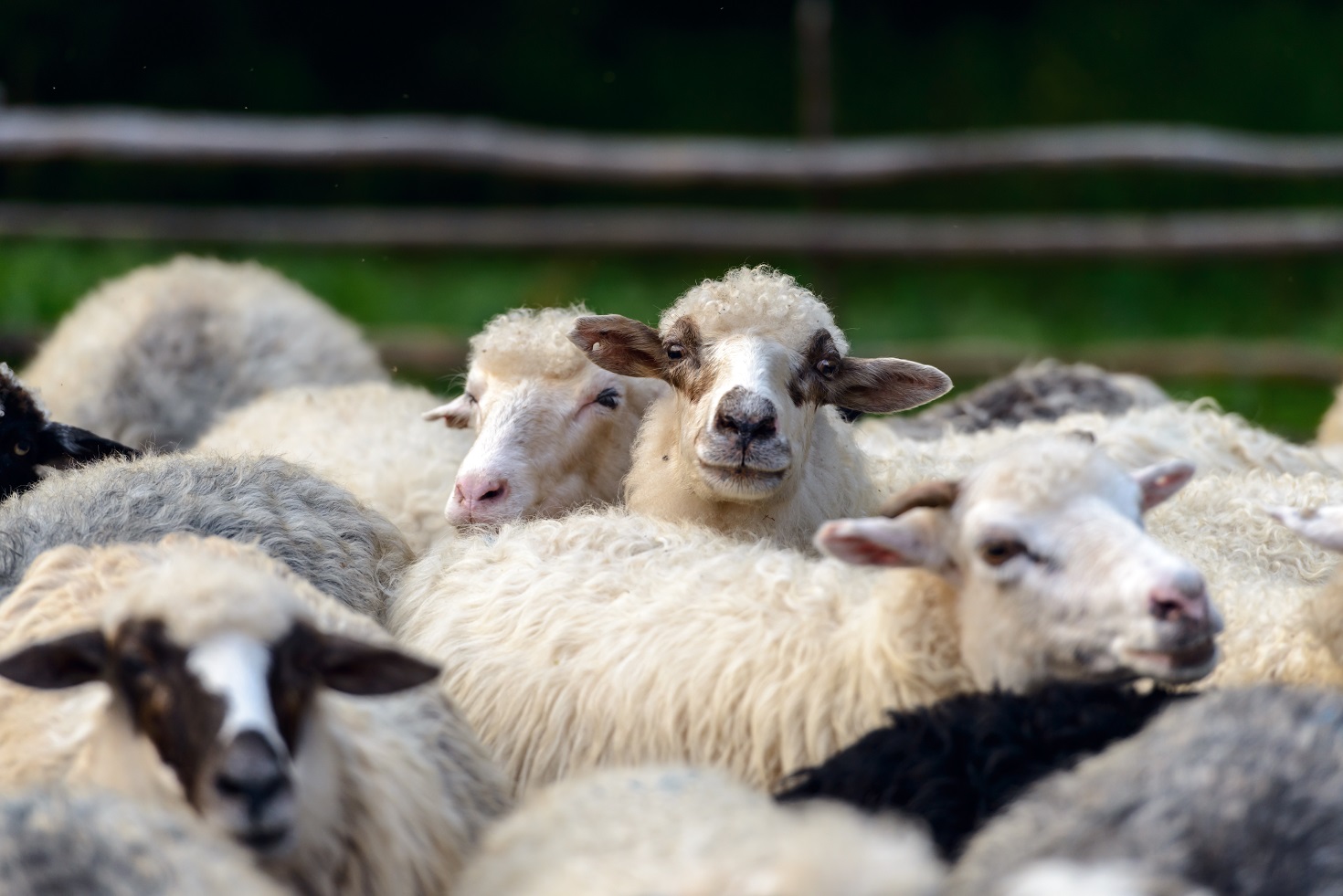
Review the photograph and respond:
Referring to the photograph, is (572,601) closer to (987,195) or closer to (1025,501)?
(1025,501)

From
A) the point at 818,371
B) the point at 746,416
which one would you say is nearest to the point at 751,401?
the point at 746,416

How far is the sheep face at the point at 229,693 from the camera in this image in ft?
8.00

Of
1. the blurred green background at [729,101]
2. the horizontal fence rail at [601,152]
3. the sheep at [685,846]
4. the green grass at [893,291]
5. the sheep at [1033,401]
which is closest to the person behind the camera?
the sheep at [685,846]

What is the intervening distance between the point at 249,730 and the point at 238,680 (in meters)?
0.10

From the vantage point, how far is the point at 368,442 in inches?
206

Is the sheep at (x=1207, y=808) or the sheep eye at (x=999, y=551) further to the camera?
the sheep eye at (x=999, y=551)

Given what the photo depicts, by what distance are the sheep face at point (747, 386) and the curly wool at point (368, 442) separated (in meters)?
0.79

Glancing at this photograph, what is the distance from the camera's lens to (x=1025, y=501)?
3.04 meters

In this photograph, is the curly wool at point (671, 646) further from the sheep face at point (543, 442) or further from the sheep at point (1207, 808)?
the sheep at point (1207, 808)

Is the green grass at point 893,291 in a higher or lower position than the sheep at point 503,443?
higher

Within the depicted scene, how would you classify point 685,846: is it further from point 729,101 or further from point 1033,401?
point 729,101

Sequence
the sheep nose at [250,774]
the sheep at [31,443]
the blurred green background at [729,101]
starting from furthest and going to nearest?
the blurred green background at [729,101] → the sheep at [31,443] → the sheep nose at [250,774]

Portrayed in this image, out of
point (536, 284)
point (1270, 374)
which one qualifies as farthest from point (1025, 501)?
point (536, 284)

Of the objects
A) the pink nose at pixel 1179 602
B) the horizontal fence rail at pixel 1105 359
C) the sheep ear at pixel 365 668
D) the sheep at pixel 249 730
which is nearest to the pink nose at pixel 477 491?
A: the sheep at pixel 249 730
